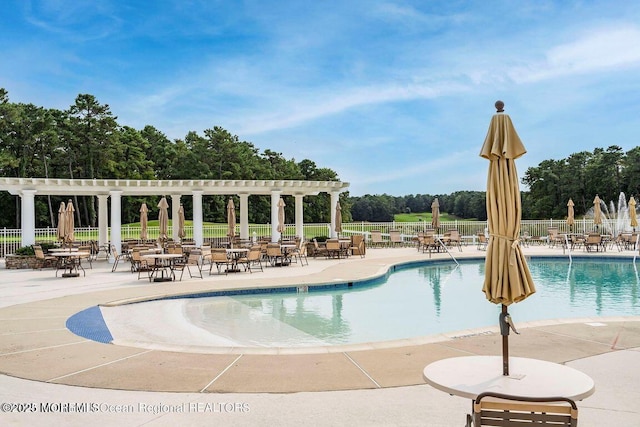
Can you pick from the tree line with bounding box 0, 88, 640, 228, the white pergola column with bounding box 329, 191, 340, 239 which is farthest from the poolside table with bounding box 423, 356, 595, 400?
the tree line with bounding box 0, 88, 640, 228

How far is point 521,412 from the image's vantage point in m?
2.60

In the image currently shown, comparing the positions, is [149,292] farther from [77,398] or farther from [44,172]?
[44,172]

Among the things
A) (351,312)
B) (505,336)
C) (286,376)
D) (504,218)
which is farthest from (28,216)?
(505,336)

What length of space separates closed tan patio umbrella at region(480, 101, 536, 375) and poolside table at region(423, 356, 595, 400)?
470 mm

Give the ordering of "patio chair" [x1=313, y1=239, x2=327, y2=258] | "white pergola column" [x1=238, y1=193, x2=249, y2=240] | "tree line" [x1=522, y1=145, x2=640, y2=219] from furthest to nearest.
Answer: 1. "tree line" [x1=522, y1=145, x2=640, y2=219]
2. "white pergola column" [x1=238, y1=193, x2=249, y2=240]
3. "patio chair" [x1=313, y1=239, x2=327, y2=258]

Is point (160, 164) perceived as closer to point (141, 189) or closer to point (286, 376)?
point (141, 189)

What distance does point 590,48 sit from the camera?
54.8ft

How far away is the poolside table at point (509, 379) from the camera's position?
3.06 m

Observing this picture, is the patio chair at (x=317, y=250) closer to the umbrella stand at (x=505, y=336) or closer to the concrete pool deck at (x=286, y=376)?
the concrete pool deck at (x=286, y=376)

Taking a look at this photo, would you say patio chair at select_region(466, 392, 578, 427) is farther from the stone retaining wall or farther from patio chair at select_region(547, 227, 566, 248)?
patio chair at select_region(547, 227, 566, 248)

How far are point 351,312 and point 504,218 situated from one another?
6272 mm

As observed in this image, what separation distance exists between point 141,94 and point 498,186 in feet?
115

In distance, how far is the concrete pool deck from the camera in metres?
4.03

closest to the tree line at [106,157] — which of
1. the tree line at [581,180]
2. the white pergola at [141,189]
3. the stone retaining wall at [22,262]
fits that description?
the white pergola at [141,189]
